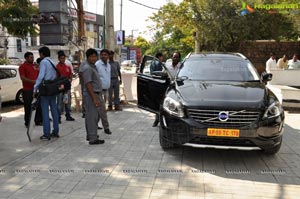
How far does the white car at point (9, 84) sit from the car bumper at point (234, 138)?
26.0ft

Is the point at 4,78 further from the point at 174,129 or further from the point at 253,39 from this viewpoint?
the point at 253,39

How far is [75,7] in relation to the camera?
440 inches

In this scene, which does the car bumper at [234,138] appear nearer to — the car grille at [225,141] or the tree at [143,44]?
the car grille at [225,141]

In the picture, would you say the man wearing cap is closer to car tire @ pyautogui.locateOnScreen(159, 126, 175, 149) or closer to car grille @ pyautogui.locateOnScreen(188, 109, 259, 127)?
car tire @ pyautogui.locateOnScreen(159, 126, 175, 149)

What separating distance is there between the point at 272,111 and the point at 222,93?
2.50ft

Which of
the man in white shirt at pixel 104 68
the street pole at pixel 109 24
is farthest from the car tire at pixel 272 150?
the street pole at pixel 109 24

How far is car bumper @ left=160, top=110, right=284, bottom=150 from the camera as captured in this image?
4.42 metres

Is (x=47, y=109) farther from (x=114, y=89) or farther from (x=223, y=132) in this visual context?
(x=114, y=89)

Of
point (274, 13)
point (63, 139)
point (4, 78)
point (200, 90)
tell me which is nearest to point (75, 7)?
point (4, 78)

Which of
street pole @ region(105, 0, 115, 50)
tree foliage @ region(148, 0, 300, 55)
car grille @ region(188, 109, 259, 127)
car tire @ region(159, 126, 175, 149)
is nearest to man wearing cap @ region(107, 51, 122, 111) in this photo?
street pole @ region(105, 0, 115, 50)

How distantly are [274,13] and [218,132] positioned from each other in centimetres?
1509

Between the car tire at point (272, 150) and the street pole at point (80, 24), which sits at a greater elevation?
the street pole at point (80, 24)

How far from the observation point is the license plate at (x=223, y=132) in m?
4.39

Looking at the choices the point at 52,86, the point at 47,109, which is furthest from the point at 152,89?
the point at 47,109
